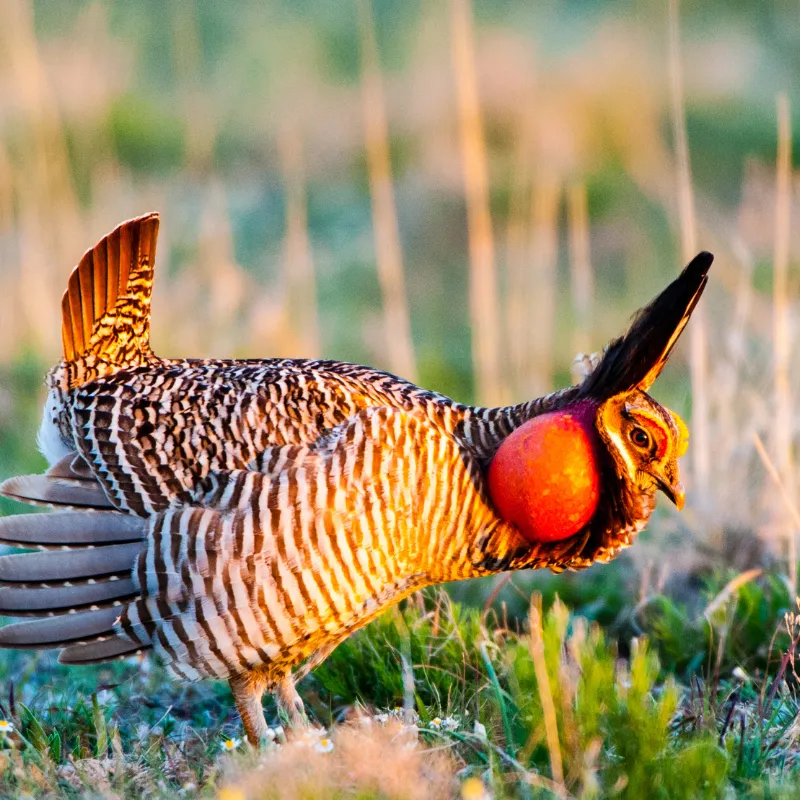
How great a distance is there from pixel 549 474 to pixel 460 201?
7896mm

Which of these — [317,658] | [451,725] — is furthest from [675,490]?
[317,658]

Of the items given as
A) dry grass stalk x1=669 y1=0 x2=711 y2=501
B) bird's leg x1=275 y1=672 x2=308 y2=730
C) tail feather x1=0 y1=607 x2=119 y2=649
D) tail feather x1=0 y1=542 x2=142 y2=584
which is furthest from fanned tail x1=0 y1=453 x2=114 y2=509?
dry grass stalk x1=669 y1=0 x2=711 y2=501

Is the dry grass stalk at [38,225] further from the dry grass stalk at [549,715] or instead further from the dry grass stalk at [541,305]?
the dry grass stalk at [549,715]

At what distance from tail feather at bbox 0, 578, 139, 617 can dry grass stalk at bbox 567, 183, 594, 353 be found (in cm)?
311

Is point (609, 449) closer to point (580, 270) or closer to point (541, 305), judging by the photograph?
point (580, 270)

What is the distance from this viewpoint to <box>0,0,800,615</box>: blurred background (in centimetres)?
564

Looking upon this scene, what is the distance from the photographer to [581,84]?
1210 centimetres

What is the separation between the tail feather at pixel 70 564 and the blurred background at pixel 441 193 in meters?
2.16

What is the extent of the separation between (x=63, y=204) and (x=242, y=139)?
4.54 metres

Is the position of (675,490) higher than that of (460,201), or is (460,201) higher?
(460,201)

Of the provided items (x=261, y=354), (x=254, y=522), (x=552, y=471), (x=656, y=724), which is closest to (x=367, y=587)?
(x=254, y=522)

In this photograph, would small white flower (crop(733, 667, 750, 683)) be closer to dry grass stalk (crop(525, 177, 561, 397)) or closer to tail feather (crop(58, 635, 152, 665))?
tail feather (crop(58, 635, 152, 665))

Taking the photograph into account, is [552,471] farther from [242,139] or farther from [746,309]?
[242,139]

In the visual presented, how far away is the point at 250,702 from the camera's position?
147 inches
